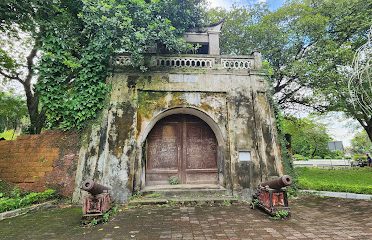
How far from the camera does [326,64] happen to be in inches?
390

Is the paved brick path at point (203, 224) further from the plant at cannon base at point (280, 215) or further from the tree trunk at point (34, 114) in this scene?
the tree trunk at point (34, 114)

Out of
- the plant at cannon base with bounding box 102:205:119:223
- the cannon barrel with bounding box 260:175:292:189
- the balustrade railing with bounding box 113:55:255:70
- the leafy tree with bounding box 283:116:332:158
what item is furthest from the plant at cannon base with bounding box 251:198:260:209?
the leafy tree with bounding box 283:116:332:158

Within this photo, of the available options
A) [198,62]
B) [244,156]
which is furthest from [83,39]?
[244,156]

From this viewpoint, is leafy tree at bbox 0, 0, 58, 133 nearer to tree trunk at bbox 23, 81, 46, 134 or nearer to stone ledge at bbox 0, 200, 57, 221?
tree trunk at bbox 23, 81, 46, 134

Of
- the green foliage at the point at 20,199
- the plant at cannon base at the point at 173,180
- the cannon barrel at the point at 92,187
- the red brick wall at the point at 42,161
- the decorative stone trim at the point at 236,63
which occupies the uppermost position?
the decorative stone trim at the point at 236,63

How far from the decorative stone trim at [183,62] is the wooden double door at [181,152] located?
6.41ft

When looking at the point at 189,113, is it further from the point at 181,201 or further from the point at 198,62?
the point at 181,201

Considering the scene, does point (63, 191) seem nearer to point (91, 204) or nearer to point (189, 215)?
point (91, 204)

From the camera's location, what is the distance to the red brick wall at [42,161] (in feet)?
24.3

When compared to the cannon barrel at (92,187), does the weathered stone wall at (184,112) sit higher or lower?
higher

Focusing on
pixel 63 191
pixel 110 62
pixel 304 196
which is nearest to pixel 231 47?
pixel 110 62

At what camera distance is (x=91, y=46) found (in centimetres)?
785

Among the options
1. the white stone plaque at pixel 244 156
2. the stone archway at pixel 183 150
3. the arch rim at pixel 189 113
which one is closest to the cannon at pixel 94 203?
the arch rim at pixel 189 113

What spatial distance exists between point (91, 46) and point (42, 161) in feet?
13.8
